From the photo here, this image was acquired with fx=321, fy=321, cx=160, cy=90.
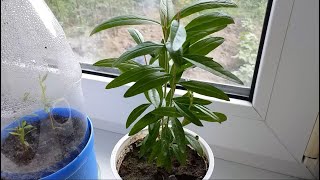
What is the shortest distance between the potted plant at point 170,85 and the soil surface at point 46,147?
0.24 feet

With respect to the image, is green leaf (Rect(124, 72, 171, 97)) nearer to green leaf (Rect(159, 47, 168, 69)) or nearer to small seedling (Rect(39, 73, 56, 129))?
green leaf (Rect(159, 47, 168, 69))

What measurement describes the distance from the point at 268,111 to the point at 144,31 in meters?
0.28

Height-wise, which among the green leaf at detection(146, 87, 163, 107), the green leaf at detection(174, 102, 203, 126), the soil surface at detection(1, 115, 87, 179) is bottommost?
the soil surface at detection(1, 115, 87, 179)

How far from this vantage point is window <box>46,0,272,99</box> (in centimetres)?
57

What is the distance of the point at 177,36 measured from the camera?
13.9 inches

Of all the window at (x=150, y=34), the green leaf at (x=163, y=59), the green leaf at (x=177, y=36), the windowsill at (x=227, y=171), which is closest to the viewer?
the green leaf at (x=177, y=36)

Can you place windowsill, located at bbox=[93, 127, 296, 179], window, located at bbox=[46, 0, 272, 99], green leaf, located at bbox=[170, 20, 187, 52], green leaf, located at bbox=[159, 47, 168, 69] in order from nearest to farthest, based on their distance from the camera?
green leaf, located at bbox=[170, 20, 187, 52]
green leaf, located at bbox=[159, 47, 168, 69]
window, located at bbox=[46, 0, 272, 99]
windowsill, located at bbox=[93, 127, 296, 179]

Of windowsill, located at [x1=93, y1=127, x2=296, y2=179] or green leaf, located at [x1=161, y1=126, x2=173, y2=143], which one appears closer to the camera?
green leaf, located at [x1=161, y1=126, x2=173, y2=143]

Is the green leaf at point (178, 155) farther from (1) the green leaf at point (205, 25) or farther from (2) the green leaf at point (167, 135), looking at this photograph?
(1) the green leaf at point (205, 25)

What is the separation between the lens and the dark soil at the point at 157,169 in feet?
1.74

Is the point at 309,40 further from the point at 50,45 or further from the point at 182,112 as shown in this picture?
the point at 50,45

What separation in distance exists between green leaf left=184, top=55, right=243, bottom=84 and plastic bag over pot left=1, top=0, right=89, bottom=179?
0.81 feet

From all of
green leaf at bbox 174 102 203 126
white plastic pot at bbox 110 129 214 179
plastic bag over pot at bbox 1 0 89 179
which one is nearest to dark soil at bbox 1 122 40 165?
plastic bag over pot at bbox 1 0 89 179

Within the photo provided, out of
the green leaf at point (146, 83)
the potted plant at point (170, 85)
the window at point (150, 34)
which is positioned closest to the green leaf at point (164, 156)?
→ the potted plant at point (170, 85)
